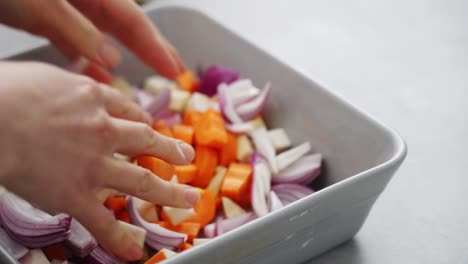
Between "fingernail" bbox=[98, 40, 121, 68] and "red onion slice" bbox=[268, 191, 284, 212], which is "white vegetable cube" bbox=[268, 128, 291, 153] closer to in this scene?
"red onion slice" bbox=[268, 191, 284, 212]

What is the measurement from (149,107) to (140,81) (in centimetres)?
13

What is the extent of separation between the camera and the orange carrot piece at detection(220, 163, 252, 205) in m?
0.83

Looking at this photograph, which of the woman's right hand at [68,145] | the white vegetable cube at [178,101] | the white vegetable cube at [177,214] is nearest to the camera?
the woman's right hand at [68,145]

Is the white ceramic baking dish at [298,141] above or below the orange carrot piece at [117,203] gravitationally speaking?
above

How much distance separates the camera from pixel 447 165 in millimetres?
939

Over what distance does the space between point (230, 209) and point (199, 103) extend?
0.21 metres

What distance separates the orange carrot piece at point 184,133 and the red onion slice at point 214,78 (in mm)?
134

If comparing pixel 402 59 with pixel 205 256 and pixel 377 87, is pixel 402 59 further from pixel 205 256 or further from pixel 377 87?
pixel 205 256

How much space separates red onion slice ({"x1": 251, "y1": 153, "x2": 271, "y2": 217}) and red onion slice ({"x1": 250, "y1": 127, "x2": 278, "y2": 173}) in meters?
0.01

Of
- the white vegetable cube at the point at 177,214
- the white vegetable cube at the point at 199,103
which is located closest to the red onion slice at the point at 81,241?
the white vegetable cube at the point at 177,214

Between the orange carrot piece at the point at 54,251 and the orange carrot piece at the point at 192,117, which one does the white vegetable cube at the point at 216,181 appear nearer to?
the orange carrot piece at the point at 192,117

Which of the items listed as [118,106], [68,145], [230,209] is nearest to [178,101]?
[230,209]

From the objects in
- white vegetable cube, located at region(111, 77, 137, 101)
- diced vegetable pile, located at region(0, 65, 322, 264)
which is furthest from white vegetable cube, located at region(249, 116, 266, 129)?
white vegetable cube, located at region(111, 77, 137, 101)

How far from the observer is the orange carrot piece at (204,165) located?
85 centimetres
